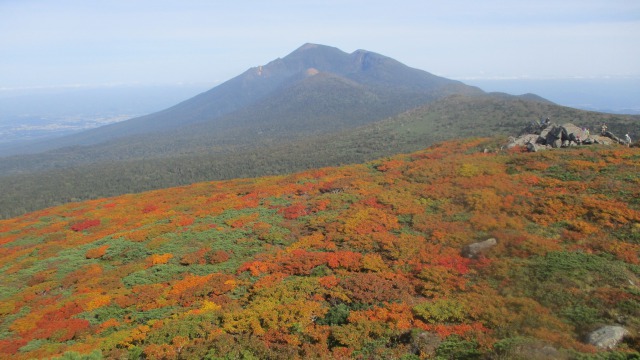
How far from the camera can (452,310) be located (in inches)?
600

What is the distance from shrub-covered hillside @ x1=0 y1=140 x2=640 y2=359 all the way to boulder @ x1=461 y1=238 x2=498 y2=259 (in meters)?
0.25

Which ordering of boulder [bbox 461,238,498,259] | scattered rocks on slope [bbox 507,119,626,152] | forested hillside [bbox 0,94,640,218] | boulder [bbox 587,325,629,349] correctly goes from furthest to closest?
forested hillside [bbox 0,94,640,218] → scattered rocks on slope [bbox 507,119,626,152] → boulder [bbox 461,238,498,259] → boulder [bbox 587,325,629,349]

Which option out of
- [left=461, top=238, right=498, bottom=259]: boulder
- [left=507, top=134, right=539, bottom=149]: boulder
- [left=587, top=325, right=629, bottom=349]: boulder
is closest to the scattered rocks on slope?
[left=507, top=134, right=539, bottom=149]: boulder

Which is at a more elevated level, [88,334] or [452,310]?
[452,310]

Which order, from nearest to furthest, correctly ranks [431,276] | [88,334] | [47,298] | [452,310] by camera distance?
[452,310] → [88,334] → [431,276] → [47,298]

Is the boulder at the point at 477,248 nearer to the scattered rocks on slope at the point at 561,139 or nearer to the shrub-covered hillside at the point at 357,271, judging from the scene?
the shrub-covered hillside at the point at 357,271

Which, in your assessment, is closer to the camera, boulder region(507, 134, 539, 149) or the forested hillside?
boulder region(507, 134, 539, 149)

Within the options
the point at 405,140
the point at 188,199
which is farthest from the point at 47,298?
the point at 405,140

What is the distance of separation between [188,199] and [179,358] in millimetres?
26131

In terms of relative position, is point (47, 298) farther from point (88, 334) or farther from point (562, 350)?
point (562, 350)

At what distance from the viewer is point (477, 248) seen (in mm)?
20312

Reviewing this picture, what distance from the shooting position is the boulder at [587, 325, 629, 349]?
1224 centimetres

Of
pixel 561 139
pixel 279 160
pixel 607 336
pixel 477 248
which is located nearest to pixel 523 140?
pixel 561 139

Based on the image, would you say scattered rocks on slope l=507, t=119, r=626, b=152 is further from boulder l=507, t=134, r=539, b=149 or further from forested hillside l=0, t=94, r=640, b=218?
forested hillside l=0, t=94, r=640, b=218
